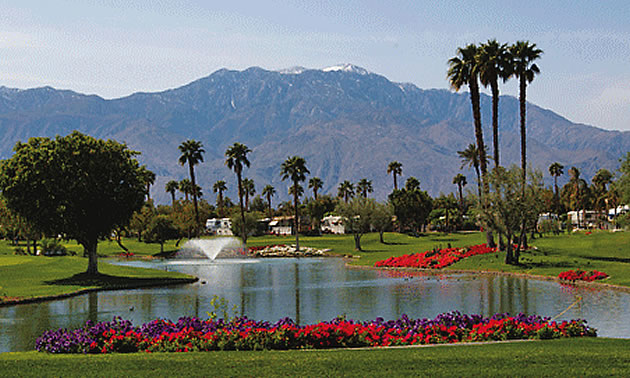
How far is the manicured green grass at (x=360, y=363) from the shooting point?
17.0 metres

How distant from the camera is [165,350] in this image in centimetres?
2153

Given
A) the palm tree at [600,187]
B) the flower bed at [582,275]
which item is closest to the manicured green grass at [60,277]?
the flower bed at [582,275]

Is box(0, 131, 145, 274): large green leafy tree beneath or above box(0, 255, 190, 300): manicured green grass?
above

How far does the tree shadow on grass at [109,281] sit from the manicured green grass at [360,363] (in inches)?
1209

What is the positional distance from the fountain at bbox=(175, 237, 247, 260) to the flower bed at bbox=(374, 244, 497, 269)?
39.4 metres

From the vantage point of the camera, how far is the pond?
32.3 meters

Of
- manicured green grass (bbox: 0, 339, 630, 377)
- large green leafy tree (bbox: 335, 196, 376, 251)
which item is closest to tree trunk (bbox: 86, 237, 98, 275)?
manicured green grass (bbox: 0, 339, 630, 377)

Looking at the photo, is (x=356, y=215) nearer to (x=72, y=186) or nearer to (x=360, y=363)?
(x=72, y=186)

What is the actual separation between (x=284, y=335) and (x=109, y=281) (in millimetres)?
33833

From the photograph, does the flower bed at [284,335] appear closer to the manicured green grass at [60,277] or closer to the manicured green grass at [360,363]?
the manicured green grass at [360,363]

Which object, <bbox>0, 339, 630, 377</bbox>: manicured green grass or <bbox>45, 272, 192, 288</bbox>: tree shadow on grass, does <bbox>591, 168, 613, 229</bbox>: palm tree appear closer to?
<bbox>45, 272, 192, 288</bbox>: tree shadow on grass

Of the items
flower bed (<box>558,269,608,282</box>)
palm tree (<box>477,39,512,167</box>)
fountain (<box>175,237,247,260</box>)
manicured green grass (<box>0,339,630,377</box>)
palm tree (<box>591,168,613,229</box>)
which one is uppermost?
palm tree (<box>477,39,512,167</box>)

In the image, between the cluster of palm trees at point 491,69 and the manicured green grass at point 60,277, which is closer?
the manicured green grass at point 60,277

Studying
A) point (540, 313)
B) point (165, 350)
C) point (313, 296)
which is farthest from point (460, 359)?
point (313, 296)
